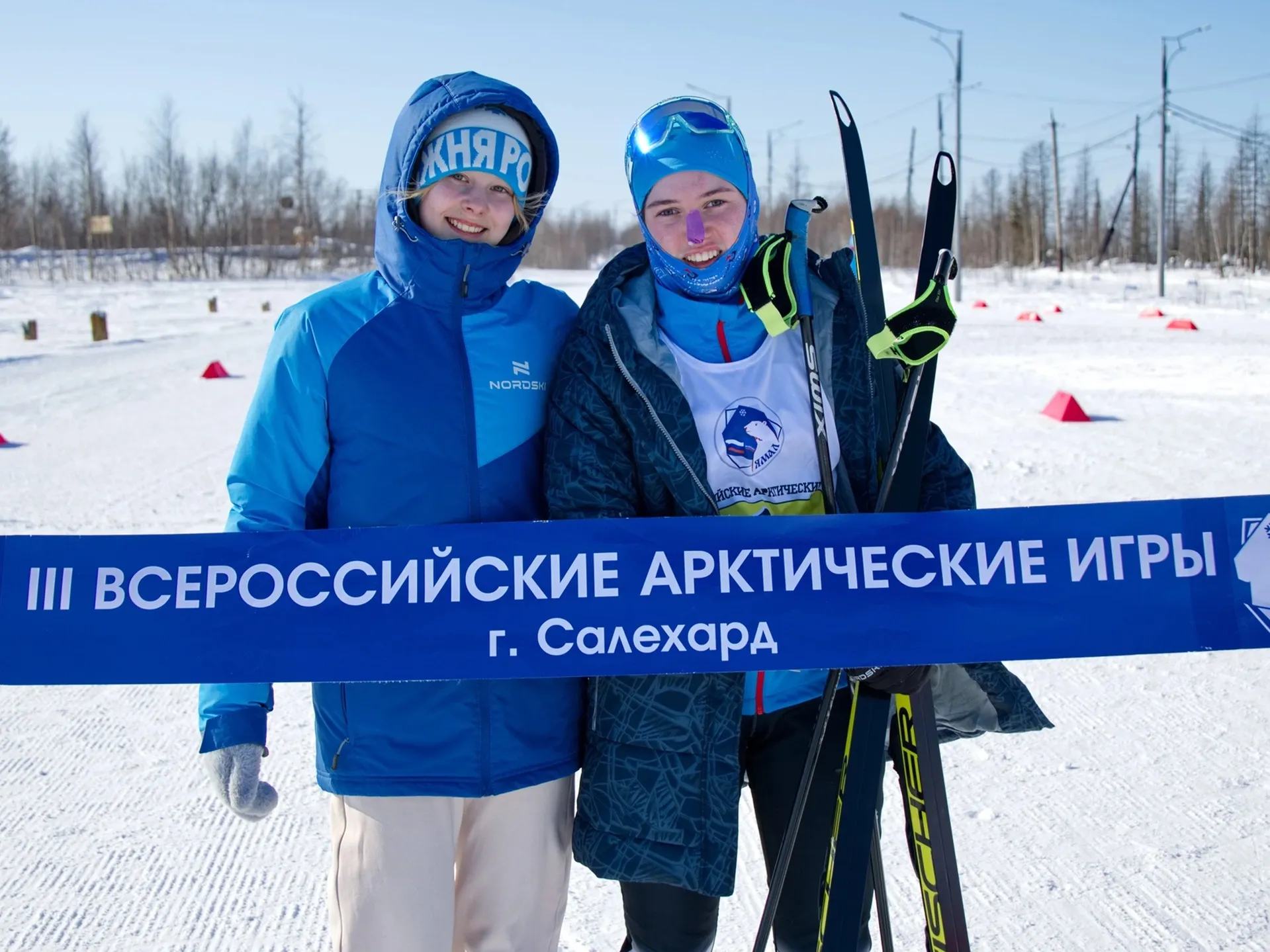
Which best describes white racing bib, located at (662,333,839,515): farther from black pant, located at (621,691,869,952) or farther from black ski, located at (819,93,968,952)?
black pant, located at (621,691,869,952)

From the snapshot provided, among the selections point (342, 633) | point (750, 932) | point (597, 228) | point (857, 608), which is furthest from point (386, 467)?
point (597, 228)

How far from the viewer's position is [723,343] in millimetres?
1937

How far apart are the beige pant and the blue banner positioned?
318 millimetres

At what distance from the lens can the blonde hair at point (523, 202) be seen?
191cm

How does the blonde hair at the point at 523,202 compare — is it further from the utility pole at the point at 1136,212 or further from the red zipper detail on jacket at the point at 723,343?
the utility pole at the point at 1136,212

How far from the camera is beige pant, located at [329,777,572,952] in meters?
1.81

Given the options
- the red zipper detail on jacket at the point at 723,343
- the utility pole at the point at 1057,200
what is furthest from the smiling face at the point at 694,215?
the utility pole at the point at 1057,200

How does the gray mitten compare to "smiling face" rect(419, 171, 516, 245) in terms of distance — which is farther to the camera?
"smiling face" rect(419, 171, 516, 245)

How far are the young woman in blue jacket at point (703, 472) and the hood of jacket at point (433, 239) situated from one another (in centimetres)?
20

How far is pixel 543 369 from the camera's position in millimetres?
1965

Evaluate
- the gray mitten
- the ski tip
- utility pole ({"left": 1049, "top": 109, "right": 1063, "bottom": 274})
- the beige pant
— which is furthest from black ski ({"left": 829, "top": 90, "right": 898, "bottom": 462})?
utility pole ({"left": 1049, "top": 109, "right": 1063, "bottom": 274})

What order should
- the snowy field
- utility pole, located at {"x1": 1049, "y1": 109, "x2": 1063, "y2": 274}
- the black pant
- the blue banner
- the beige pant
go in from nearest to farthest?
the blue banner, the beige pant, the black pant, the snowy field, utility pole, located at {"x1": 1049, "y1": 109, "x2": 1063, "y2": 274}

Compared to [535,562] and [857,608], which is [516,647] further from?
[857,608]

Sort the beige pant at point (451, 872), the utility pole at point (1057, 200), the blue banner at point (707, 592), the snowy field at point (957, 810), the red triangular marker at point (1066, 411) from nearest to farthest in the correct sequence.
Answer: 1. the blue banner at point (707, 592)
2. the beige pant at point (451, 872)
3. the snowy field at point (957, 810)
4. the red triangular marker at point (1066, 411)
5. the utility pole at point (1057, 200)
